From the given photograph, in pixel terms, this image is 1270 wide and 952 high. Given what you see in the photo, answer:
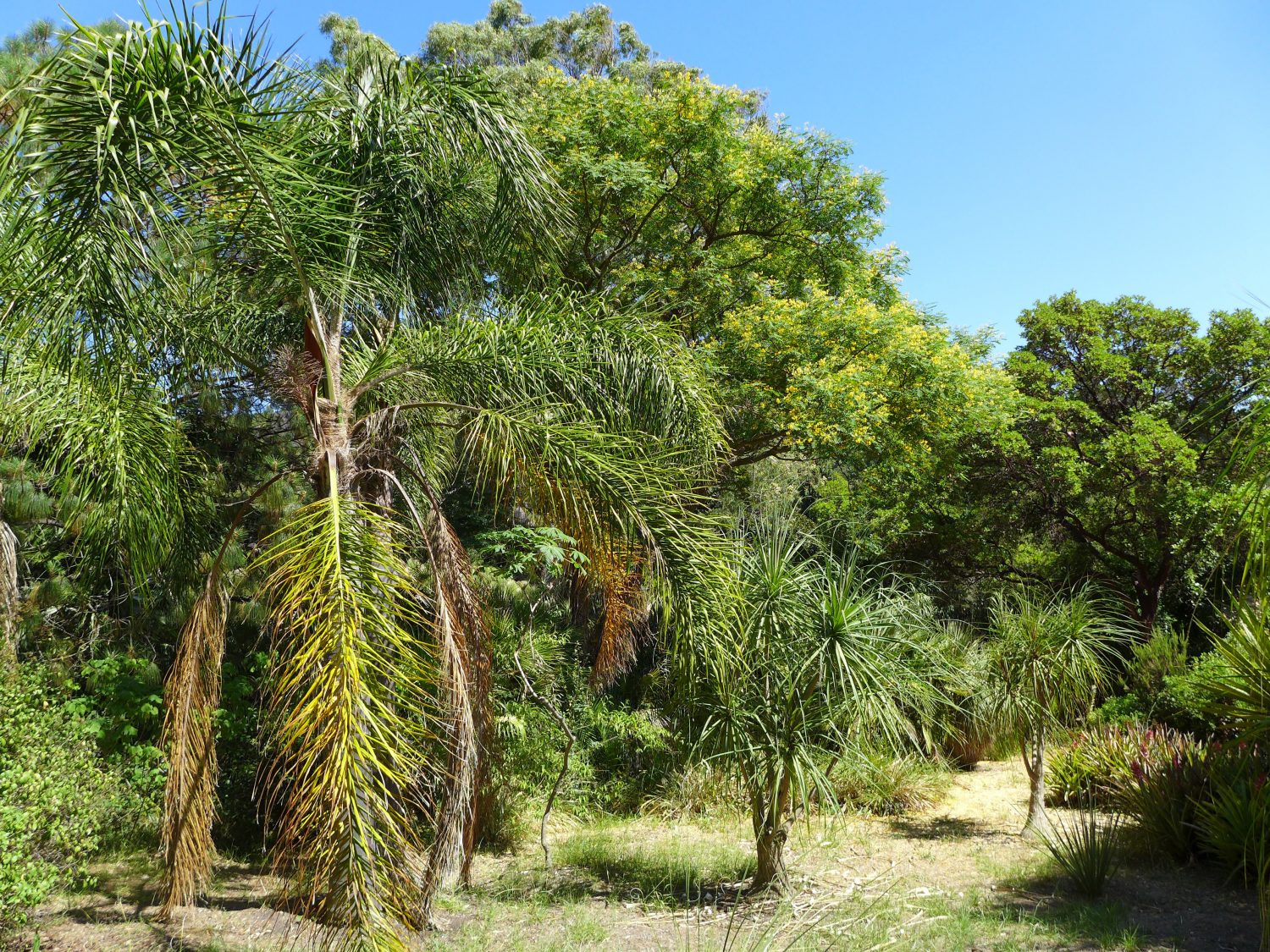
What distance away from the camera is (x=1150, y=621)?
14.4m

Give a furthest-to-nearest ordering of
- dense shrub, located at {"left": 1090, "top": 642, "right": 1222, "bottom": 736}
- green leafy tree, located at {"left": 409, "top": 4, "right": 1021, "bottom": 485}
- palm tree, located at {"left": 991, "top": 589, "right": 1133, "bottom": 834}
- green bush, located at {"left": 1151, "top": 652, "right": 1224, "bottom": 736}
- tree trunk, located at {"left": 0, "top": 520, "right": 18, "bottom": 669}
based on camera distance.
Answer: green leafy tree, located at {"left": 409, "top": 4, "right": 1021, "bottom": 485}
palm tree, located at {"left": 991, "top": 589, "right": 1133, "bottom": 834}
dense shrub, located at {"left": 1090, "top": 642, "right": 1222, "bottom": 736}
green bush, located at {"left": 1151, "top": 652, "right": 1224, "bottom": 736}
tree trunk, located at {"left": 0, "top": 520, "right": 18, "bottom": 669}

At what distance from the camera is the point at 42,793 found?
638 cm

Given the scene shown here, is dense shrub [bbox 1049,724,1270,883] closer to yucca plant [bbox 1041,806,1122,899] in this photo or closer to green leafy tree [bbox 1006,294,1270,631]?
yucca plant [bbox 1041,806,1122,899]

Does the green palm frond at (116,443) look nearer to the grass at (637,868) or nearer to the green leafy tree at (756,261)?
the grass at (637,868)

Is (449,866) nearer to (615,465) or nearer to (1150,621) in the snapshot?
(615,465)

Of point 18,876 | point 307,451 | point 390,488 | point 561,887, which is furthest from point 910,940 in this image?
point 307,451

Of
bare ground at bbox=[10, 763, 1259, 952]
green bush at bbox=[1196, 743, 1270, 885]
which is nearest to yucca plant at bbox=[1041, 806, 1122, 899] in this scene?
bare ground at bbox=[10, 763, 1259, 952]

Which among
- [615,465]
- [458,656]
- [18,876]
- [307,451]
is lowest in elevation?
[18,876]

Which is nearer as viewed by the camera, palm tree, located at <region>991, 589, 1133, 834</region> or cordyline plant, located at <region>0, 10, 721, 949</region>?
cordyline plant, located at <region>0, 10, 721, 949</region>

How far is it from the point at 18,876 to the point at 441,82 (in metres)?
6.11

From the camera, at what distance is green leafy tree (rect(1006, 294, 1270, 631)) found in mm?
13289

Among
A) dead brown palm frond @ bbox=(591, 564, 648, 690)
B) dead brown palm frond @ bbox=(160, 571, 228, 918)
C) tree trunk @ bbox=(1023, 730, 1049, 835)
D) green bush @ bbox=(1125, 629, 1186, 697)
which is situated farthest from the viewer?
green bush @ bbox=(1125, 629, 1186, 697)

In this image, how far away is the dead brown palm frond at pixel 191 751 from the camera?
6441 mm

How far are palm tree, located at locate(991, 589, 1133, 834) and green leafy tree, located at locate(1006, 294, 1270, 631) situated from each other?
5111 mm
